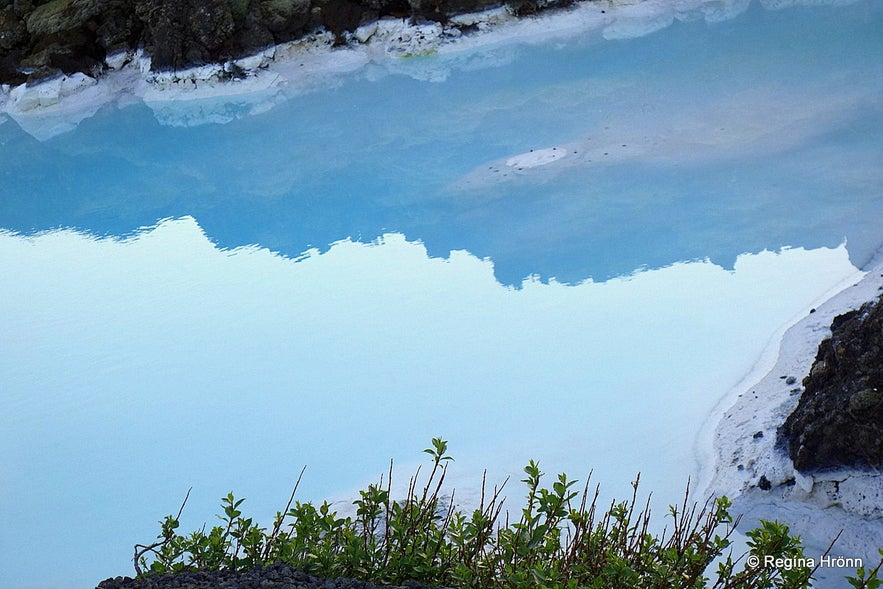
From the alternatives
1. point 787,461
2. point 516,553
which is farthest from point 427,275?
point 516,553

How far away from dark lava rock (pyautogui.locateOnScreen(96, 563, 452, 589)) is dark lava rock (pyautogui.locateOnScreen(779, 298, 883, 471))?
2.19 m

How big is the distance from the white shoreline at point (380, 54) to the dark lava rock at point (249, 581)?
1128 cm

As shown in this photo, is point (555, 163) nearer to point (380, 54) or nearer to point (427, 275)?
point (427, 275)

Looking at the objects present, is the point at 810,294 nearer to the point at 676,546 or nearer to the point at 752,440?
the point at 752,440

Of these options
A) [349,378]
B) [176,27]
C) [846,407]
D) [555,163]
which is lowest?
[349,378]

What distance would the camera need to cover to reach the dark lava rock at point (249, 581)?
321 cm

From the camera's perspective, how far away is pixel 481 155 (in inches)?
421

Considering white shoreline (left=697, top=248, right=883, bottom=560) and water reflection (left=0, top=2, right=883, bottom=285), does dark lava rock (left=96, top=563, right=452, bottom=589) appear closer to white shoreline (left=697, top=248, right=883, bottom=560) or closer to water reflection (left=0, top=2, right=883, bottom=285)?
white shoreline (left=697, top=248, right=883, bottom=560)

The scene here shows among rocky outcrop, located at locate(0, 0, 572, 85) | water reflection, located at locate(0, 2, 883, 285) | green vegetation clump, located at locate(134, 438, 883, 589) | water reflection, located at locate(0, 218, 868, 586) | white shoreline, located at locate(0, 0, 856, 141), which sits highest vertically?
rocky outcrop, located at locate(0, 0, 572, 85)

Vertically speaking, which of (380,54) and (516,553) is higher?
(380,54)

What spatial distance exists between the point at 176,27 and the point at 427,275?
8.45 m

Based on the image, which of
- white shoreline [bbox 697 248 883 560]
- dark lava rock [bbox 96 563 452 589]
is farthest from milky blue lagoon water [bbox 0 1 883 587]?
dark lava rock [bbox 96 563 452 589]

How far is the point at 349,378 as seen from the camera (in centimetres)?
693

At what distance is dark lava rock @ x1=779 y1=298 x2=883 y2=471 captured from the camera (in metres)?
4.32
